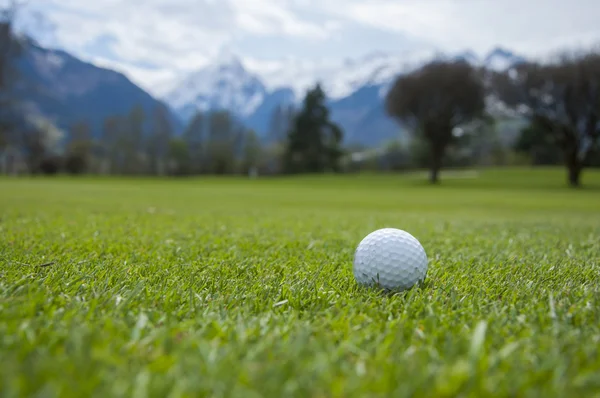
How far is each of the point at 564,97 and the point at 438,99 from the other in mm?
7407

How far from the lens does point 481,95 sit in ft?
96.4

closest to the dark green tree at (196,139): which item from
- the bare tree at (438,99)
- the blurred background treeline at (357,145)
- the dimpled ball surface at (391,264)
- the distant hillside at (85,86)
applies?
the blurred background treeline at (357,145)

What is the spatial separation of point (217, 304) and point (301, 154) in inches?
1960

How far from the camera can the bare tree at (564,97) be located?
2445cm

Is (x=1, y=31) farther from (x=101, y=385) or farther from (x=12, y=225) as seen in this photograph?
(x=101, y=385)

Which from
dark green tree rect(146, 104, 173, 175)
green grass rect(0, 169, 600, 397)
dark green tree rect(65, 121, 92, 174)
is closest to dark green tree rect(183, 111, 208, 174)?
dark green tree rect(146, 104, 173, 175)

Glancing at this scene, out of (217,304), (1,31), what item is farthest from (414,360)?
(1,31)

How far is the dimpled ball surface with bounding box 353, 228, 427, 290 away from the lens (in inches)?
80.9

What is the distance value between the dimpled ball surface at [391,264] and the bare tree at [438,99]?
29.2 meters

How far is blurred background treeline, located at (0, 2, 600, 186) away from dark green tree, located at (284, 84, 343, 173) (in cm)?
12

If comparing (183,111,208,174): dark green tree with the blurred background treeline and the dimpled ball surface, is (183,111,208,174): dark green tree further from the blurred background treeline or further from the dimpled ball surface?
the dimpled ball surface

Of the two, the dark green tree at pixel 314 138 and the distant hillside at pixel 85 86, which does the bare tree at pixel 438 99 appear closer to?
the dark green tree at pixel 314 138

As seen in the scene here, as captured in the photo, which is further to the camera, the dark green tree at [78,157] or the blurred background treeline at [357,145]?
the dark green tree at [78,157]

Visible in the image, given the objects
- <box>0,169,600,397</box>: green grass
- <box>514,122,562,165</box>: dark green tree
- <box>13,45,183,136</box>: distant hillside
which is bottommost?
<box>0,169,600,397</box>: green grass
